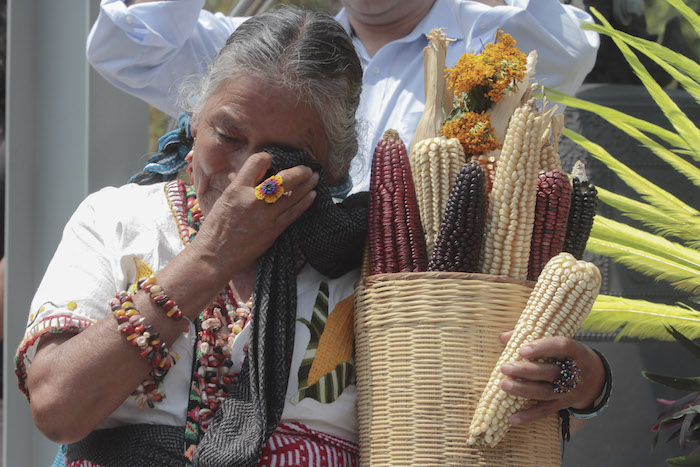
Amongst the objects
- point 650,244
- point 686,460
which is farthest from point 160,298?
point 650,244

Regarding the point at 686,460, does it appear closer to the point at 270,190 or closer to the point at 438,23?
the point at 270,190

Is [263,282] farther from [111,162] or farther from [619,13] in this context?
[619,13]

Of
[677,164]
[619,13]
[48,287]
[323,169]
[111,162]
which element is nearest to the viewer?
[48,287]

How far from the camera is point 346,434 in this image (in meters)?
1.75

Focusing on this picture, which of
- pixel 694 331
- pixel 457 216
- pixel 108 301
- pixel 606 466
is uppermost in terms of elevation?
pixel 457 216

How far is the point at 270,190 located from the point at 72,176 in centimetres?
197

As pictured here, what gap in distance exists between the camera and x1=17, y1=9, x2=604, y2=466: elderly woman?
160 cm

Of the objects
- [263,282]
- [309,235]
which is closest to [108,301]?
[263,282]

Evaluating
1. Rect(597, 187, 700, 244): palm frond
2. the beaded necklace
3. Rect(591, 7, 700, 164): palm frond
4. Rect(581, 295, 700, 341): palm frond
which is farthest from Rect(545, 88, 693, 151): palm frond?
the beaded necklace

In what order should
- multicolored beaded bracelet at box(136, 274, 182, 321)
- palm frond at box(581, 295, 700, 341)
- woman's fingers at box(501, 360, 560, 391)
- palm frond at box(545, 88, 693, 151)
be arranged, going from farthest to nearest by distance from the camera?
palm frond at box(545, 88, 693, 151) < palm frond at box(581, 295, 700, 341) < multicolored beaded bracelet at box(136, 274, 182, 321) < woman's fingers at box(501, 360, 560, 391)

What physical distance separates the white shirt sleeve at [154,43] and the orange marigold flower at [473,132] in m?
1.32

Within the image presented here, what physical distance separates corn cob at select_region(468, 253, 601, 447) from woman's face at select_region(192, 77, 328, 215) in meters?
0.63

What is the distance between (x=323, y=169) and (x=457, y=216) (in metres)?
0.42

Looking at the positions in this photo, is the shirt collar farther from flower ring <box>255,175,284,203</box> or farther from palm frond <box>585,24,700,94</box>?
flower ring <box>255,175,284,203</box>
